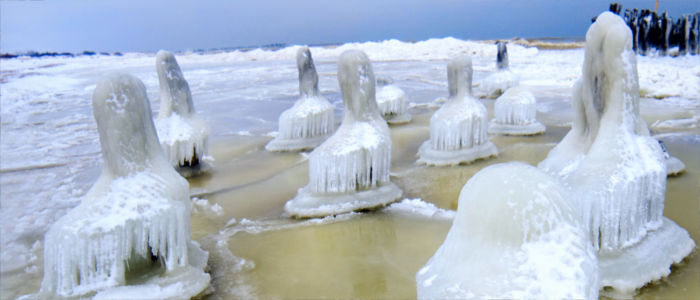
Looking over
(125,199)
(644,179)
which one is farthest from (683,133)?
(125,199)

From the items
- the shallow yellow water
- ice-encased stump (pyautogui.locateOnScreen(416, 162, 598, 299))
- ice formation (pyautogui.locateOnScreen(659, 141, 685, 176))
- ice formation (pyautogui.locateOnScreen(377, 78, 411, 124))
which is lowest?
the shallow yellow water

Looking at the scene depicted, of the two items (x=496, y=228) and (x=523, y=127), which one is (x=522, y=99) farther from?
(x=496, y=228)

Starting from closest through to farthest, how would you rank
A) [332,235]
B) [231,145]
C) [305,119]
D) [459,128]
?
[332,235], [459,128], [305,119], [231,145]

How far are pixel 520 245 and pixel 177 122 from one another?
5.22m

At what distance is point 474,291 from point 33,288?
11.2 feet

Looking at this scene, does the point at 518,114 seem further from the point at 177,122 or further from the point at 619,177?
the point at 177,122

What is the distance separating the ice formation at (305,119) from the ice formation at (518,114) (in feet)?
9.68

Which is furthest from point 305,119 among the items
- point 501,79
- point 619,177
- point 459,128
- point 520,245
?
point 501,79

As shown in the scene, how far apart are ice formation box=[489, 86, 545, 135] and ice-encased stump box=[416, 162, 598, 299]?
6.47 metres

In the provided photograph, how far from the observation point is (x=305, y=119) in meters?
7.39

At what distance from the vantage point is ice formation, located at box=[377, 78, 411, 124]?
31.1ft

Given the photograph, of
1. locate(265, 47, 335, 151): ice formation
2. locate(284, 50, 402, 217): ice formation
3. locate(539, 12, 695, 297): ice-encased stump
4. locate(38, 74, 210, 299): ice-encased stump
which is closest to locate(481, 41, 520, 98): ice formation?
locate(265, 47, 335, 151): ice formation

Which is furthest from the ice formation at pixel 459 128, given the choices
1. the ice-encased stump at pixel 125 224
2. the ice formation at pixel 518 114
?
the ice-encased stump at pixel 125 224

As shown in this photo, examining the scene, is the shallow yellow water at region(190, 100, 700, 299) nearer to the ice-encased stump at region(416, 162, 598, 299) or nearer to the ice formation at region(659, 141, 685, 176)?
the ice formation at region(659, 141, 685, 176)
